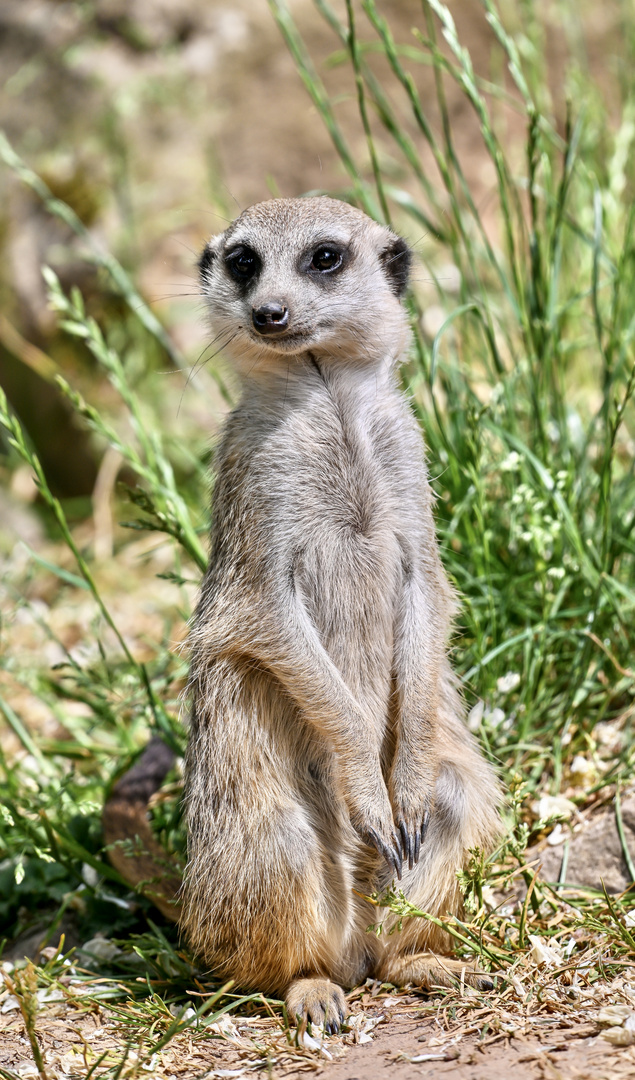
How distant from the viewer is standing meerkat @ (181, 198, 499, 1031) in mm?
2385

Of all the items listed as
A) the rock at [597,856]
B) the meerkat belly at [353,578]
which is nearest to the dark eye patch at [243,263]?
the meerkat belly at [353,578]

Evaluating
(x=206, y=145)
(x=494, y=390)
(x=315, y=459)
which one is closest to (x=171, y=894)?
(x=315, y=459)

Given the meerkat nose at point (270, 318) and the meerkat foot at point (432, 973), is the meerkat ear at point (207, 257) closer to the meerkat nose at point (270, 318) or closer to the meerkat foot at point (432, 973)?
the meerkat nose at point (270, 318)

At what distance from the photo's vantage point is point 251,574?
7.97 feet

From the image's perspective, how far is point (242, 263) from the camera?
2.59 m

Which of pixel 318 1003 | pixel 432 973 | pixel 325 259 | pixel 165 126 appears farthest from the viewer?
pixel 165 126

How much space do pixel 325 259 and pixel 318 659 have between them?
103 cm

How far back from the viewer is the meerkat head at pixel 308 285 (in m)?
2.42

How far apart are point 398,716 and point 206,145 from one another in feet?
14.4

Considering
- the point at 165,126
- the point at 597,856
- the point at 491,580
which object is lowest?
the point at 597,856

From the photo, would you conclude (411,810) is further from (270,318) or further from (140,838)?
(270,318)

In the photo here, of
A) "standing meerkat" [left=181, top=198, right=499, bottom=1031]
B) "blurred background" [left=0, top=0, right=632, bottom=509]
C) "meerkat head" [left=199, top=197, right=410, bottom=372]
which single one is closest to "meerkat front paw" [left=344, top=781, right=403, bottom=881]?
"standing meerkat" [left=181, top=198, right=499, bottom=1031]

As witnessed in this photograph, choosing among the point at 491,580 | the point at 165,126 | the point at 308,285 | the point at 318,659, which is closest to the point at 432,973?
the point at 318,659

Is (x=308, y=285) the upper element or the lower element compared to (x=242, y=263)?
lower
